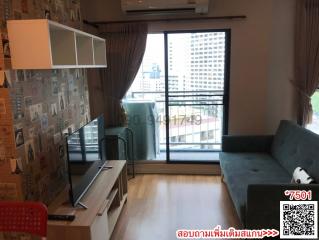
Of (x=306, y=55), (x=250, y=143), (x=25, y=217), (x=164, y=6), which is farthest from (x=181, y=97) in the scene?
(x=25, y=217)

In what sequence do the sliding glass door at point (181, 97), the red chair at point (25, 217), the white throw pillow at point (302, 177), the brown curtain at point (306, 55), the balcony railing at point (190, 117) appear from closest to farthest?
the red chair at point (25, 217)
the white throw pillow at point (302, 177)
the brown curtain at point (306, 55)
the sliding glass door at point (181, 97)
the balcony railing at point (190, 117)

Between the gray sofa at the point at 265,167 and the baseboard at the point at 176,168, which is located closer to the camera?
the gray sofa at the point at 265,167

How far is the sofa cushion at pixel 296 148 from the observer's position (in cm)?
251

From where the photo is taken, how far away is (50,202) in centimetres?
237

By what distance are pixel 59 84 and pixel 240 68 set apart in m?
2.31

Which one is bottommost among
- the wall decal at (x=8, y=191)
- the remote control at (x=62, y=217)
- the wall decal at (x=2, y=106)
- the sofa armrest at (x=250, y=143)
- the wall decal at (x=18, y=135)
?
the remote control at (x=62, y=217)

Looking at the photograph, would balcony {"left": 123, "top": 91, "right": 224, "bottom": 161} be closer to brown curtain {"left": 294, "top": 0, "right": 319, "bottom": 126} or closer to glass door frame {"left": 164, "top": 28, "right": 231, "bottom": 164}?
glass door frame {"left": 164, "top": 28, "right": 231, "bottom": 164}

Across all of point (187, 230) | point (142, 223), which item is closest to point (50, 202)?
point (142, 223)

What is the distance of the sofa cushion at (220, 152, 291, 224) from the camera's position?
8.24 feet

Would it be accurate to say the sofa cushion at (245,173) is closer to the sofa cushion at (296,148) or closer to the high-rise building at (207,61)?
Result: the sofa cushion at (296,148)

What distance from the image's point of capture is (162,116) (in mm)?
4059

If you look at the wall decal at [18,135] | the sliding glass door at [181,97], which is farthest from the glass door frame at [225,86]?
the wall decal at [18,135]

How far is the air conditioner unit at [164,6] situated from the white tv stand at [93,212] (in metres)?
1.90

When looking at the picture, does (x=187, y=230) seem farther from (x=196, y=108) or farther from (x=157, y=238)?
(x=196, y=108)
